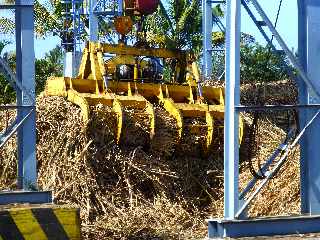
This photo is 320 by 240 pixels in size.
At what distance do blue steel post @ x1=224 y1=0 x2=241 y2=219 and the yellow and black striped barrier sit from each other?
4.45 feet

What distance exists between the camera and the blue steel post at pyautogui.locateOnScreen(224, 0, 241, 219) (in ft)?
22.0

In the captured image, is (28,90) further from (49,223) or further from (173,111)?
(173,111)

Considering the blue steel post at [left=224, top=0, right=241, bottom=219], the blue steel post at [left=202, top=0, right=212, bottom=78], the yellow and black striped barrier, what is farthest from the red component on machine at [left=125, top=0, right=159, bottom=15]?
the yellow and black striped barrier

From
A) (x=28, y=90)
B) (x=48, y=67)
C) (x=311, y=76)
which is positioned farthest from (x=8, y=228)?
(x=48, y=67)

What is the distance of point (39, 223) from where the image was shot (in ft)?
22.5

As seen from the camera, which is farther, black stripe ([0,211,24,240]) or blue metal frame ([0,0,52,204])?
blue metal frame ([0,0,52,204])

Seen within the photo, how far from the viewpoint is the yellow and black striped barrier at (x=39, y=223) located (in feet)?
22.1

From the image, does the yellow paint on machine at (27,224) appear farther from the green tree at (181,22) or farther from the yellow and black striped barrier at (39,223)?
the green tree at (181,22)

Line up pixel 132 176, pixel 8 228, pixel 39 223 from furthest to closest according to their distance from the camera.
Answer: pixel 132 176 < pixel 39 223 < pixel 8 228

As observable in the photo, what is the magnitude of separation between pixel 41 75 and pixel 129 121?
19.4 meters

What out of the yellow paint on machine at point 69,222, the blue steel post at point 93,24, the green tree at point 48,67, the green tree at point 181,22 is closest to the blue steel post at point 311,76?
the yellow paint on machine at point 69,222

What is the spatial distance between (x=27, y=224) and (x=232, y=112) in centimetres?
197

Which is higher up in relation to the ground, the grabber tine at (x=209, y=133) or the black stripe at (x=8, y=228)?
the grabber tine at (x=209, y=133)

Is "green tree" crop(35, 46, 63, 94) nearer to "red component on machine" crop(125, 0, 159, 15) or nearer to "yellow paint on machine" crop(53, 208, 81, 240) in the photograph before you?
"red component on machine" crop(125, 0, 159, 15)
